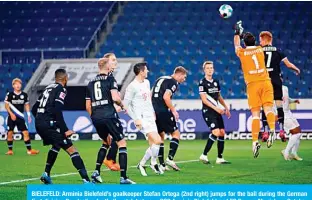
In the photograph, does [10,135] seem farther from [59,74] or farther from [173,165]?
[59,74]

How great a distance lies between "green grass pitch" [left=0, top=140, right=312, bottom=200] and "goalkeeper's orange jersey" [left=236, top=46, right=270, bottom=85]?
5.83 feet

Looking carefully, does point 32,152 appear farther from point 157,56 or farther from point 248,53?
point 157,56

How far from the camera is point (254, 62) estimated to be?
13805 mm

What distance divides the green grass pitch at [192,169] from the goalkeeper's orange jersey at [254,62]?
5.83 ft

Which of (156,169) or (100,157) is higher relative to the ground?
(100,157)

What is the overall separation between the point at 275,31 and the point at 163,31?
486 centimetres

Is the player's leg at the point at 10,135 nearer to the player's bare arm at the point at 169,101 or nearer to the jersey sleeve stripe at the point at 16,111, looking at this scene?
the jersey sleeve stripe at the point at 16,111

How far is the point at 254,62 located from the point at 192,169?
2516 millimetres

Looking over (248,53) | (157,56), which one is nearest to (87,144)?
(157,56)

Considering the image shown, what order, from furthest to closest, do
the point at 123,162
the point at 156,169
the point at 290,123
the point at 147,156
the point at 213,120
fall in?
the point at 290,123, the point at 213,120, the point at 156,169, the point at 147,156, the point at 123,162

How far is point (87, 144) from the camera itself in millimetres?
23688

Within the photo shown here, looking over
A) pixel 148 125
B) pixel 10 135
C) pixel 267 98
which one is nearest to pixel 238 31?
pixel 267 98

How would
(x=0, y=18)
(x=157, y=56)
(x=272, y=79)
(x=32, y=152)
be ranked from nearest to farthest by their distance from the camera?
1. (x=272, y=79)
2. (x=32, y=152)
3. (x=157, y=56)
4. (x=0, y=18)

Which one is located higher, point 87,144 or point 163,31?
point 163,31
